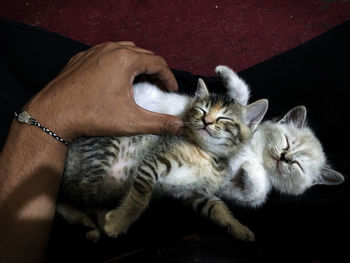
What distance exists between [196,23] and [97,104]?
4.13 feet

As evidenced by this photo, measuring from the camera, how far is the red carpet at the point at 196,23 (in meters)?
1.80

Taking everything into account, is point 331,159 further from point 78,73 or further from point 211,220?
point 78,73

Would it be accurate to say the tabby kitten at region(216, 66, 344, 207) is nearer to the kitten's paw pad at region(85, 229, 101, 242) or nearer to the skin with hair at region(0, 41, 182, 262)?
the skin with hair at region(0, 41, 182, 262)

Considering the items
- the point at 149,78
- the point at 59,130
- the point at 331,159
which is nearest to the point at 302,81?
the point at 331,159

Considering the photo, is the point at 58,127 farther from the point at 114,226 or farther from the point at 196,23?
the point at 196,23

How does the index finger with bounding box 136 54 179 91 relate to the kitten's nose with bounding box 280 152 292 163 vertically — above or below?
above

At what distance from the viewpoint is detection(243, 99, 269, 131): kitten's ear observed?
0.96 m

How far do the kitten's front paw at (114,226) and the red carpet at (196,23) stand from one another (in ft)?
3.85

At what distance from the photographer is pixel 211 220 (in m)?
0.94

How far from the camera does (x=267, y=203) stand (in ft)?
3.30

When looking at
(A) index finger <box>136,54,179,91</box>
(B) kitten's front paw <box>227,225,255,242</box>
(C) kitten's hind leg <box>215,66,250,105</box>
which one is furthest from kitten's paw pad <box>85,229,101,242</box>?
(C) kitten's hind leg <box>215,66,250,105</box>

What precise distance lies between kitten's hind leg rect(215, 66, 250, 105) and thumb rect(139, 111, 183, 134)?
0.40m

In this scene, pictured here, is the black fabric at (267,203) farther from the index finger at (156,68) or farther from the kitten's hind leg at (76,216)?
the index finger at (156,68)

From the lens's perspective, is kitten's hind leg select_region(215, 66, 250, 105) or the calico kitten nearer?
the calico kitten
